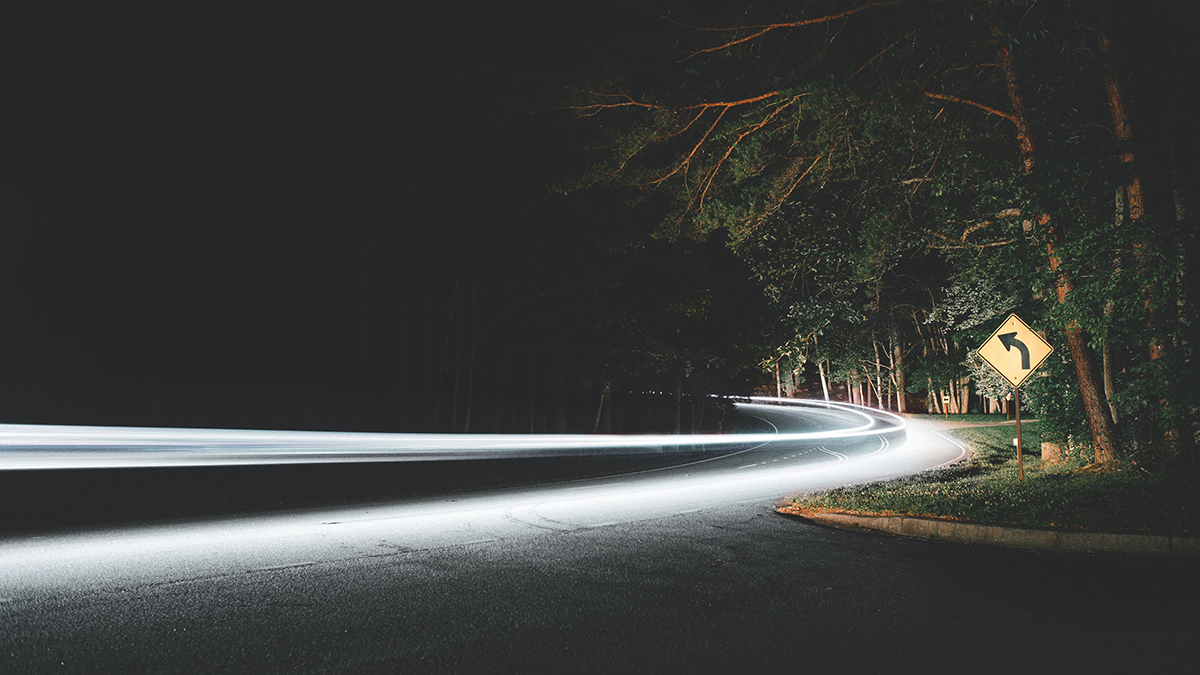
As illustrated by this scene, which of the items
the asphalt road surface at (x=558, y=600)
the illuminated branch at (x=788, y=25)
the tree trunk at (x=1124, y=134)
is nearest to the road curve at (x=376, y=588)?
the asphalt road surface at (x=558, y=600)

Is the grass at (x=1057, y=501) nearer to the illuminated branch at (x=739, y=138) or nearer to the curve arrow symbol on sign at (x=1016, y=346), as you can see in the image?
the curve arrow symbol on sign at (x=1016, y=346)

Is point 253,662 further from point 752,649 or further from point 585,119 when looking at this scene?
point 585,119

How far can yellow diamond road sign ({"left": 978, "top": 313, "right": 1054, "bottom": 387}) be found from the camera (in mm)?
13062

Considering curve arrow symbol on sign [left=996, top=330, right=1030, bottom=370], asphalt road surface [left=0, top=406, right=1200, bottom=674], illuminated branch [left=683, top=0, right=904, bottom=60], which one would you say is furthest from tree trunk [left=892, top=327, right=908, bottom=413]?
asphalt road surface [left=0, top=406, right=1200, bottom=674]

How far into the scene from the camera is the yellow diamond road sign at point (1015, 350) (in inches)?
514

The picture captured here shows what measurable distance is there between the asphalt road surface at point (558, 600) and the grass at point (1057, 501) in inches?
40.2

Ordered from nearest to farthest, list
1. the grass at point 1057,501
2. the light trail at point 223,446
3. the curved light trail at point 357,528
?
the curved light trail at point 357,528
the grass at point 1057,501
the light trail at point 223,446

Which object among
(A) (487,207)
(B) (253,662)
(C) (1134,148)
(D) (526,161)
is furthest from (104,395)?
(C) (1134,148)

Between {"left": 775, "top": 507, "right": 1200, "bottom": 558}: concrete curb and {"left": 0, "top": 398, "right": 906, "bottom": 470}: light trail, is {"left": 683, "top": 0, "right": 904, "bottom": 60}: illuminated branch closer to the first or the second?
{"left": 775, "top": 507, "right": 1200, "bottom": 558}: concrete curb

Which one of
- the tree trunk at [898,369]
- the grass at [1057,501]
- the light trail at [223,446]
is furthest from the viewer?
the tree trunk at [898,369]

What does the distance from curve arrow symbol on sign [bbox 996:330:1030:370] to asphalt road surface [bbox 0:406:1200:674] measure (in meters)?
6.91

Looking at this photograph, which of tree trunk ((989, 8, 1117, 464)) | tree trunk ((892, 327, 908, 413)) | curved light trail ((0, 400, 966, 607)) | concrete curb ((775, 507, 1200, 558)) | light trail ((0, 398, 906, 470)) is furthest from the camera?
tree trunk ((892, 327, 908, 413))

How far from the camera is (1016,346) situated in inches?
526

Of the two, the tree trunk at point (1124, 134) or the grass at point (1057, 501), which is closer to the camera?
the grass at point (1057, 501)
